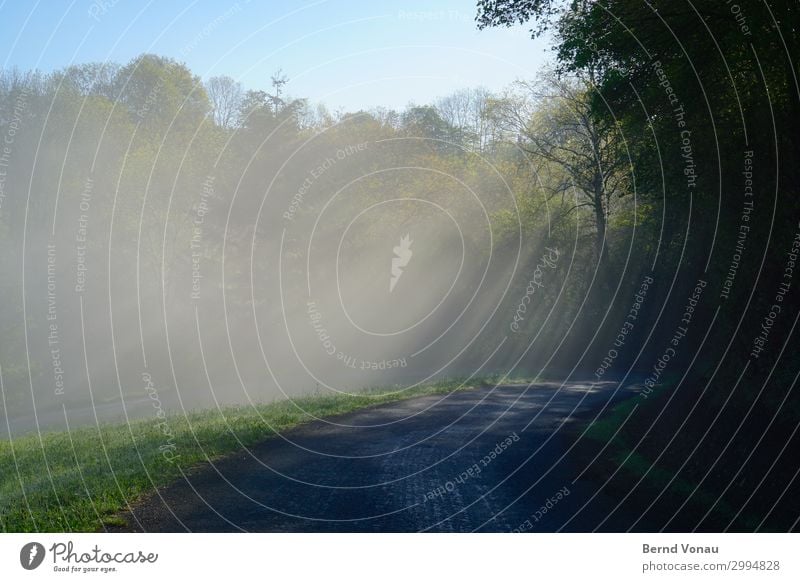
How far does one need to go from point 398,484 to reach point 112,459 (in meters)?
6.92

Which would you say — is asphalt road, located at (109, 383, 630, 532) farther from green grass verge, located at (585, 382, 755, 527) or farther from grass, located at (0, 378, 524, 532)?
green grass verge, located at (585, 382, 755, 527)

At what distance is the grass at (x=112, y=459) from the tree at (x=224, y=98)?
46.3 metres

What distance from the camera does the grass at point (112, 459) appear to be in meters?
12.2

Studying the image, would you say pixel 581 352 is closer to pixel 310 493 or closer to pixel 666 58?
pixel 666 58

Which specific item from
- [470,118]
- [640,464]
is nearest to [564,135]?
[470,118]

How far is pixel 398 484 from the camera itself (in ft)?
46.8

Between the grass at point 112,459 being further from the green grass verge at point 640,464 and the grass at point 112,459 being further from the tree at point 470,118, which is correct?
the tree at point 470,118

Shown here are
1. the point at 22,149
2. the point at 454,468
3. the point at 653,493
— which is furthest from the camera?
the point at 22,149

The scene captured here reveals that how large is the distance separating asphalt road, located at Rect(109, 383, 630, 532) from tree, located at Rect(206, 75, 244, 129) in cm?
5117

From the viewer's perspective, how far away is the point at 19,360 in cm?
5209

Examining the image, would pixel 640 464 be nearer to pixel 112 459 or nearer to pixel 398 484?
pixel 398 484

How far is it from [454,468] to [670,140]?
29.7 ft

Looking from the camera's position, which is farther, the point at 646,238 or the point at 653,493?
the point at 646,238

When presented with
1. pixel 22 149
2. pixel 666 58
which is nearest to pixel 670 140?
pixel 666 58
